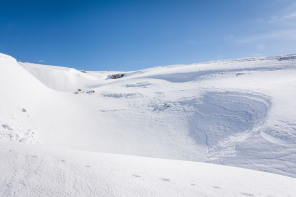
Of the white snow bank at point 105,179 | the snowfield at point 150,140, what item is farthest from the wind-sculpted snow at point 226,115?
the white snow bank at point 105,179

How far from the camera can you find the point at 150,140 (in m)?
8.45

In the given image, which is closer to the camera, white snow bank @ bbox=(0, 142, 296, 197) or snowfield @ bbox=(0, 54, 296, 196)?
white snow bank @ bbox=(0, 142, 296, 197)

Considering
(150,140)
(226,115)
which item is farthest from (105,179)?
(226,115)

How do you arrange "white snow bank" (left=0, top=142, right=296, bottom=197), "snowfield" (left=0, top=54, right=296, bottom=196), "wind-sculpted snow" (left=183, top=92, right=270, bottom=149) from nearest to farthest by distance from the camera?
"white snow bank" (left=0, top=142, right=296, bottom=197)
"snowfield" (left=0, top=54, right=296, bottom=196)
"wind-sculpted snow" (left=183, top=92, right=270, bottom=149)

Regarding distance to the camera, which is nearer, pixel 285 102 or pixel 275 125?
pixel 275 125

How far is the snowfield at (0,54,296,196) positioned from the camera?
277 centimetres

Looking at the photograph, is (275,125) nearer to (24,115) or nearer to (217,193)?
(217,193)

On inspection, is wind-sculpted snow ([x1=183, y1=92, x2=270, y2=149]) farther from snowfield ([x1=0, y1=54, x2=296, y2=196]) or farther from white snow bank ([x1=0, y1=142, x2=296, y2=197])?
white snow bank ([x1=0, y1=142, x2=296, y2=197])

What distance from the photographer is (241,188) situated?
311 centimetres

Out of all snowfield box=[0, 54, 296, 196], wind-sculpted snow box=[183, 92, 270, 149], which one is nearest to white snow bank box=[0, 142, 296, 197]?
snowfield box=[0, 54, 296, 196]

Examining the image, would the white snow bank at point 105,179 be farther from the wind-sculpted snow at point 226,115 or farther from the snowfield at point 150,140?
the wind-sculpted snow at point 226,115

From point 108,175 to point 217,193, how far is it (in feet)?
5.39

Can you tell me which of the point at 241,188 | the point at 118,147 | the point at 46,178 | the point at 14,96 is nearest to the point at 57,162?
the point at 46,178

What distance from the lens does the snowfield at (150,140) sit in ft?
9.09
